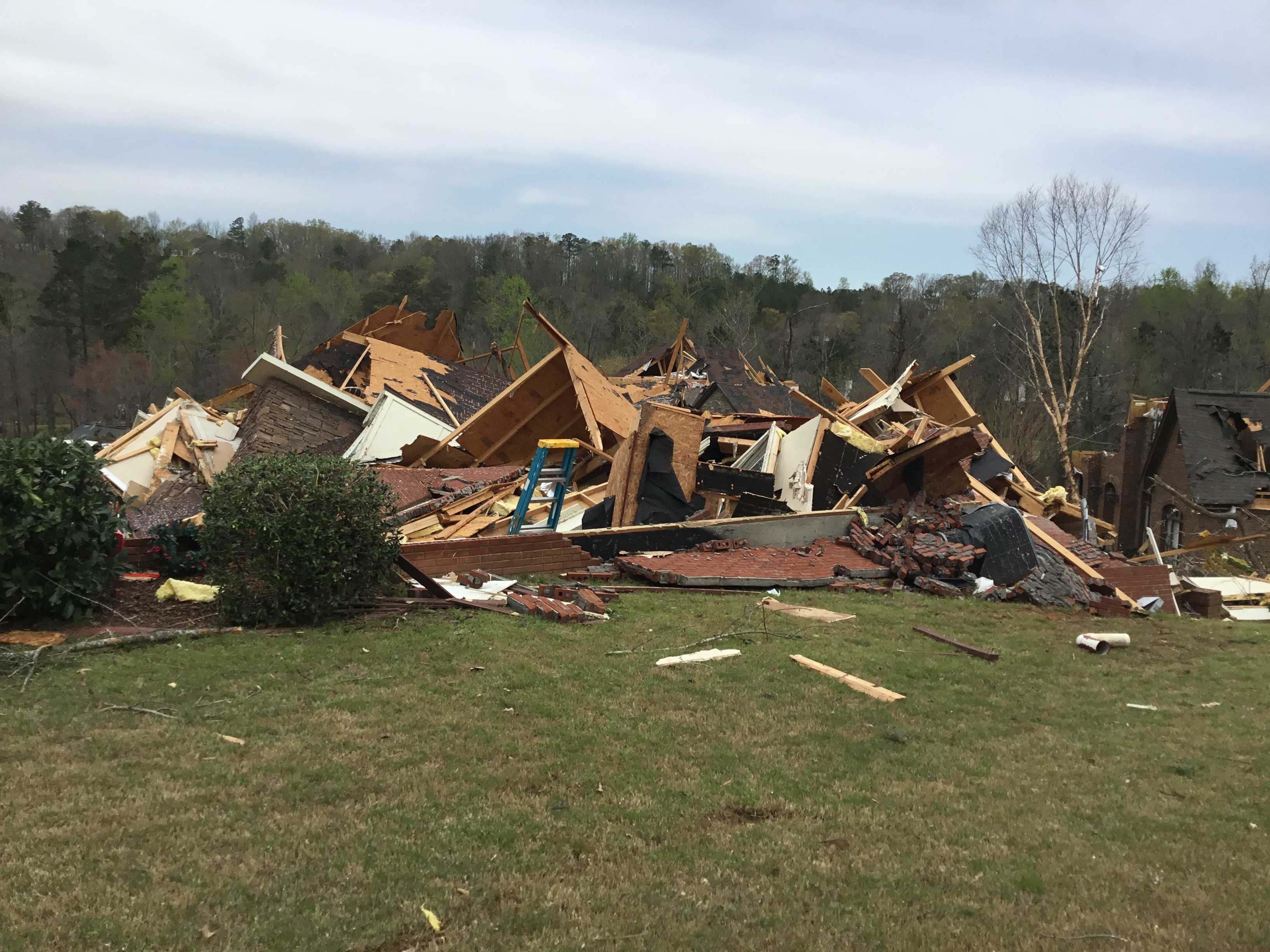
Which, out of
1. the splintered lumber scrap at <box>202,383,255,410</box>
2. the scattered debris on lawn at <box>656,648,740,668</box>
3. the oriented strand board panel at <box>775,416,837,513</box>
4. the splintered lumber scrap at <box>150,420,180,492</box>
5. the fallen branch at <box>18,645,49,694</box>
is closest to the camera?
the fallen branch at <box>18,645,49,694</box>

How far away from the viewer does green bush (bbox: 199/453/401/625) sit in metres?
6.64

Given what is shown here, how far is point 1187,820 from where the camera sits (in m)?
4.25

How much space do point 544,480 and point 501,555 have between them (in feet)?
5.31

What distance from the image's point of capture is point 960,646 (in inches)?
303

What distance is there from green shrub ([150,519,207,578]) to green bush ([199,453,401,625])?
156 cm

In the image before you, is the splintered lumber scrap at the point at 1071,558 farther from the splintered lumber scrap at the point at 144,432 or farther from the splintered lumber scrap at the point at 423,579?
the splintered lumber scrap at the point at 144,432

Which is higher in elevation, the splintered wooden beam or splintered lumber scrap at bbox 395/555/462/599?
the splintered wooden beam

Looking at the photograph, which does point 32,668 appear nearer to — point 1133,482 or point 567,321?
point 1133,482

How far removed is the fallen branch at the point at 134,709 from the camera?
4848 millimetres

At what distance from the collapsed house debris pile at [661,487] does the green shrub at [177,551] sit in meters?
1.52

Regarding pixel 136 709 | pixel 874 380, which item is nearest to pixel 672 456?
pixel 136 709

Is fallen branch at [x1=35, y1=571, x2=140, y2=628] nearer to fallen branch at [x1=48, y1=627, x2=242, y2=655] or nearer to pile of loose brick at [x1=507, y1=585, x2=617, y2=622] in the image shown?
fallen branch at [x1=48, y1=627, x2=242, y2=655]

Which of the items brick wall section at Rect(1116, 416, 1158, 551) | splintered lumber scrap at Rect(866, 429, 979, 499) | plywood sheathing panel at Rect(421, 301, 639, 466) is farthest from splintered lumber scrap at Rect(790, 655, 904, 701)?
brick wall section at Rect(1116, 416, 1158, 551)

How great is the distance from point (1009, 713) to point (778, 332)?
56.2 m
